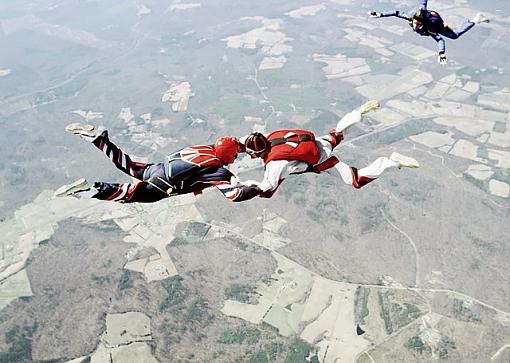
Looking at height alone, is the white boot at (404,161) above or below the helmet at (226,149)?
below

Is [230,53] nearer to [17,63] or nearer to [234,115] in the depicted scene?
[234,115]

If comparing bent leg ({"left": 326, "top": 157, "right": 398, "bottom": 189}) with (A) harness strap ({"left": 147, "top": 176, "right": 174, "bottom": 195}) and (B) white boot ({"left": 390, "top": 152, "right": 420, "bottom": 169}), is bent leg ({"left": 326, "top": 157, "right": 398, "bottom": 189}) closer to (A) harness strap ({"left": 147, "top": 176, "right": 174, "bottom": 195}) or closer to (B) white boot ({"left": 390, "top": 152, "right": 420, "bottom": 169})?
(B) white boot ({"left": 390, "top": 152, "right": 420, "bottom": 169})

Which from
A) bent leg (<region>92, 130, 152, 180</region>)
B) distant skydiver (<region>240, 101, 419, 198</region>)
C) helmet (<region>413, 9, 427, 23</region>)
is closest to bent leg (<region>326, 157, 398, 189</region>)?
distant skydiver (<region>240, 101, 419, 198</region>)

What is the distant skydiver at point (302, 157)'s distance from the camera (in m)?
10.9

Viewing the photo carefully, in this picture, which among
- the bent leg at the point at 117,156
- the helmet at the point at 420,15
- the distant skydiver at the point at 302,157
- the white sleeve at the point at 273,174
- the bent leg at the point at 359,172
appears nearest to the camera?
the white sleeve at the point at 273,174

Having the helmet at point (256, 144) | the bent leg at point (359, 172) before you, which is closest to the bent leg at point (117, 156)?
the helmet at point (256, 144)

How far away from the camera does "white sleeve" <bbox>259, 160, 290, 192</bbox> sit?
1056 centimetres

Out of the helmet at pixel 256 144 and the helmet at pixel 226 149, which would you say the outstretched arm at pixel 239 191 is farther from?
the helmet at pixel 256 144

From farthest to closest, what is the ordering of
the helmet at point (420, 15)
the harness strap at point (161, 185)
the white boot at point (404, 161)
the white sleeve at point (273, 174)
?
the helmet at point (420, 15) < the harness strap at point (161, 185) < the white boot at point (404, 161) < the white sleeve at point (273, 174)

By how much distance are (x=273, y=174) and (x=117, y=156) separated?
181 inches

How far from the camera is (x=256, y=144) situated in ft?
36.1

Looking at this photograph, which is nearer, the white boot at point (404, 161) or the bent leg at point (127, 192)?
the bent leg at point (127, 192)

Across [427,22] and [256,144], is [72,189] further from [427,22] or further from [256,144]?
[427,22]

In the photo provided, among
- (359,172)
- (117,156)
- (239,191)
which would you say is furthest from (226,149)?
(359,172)
